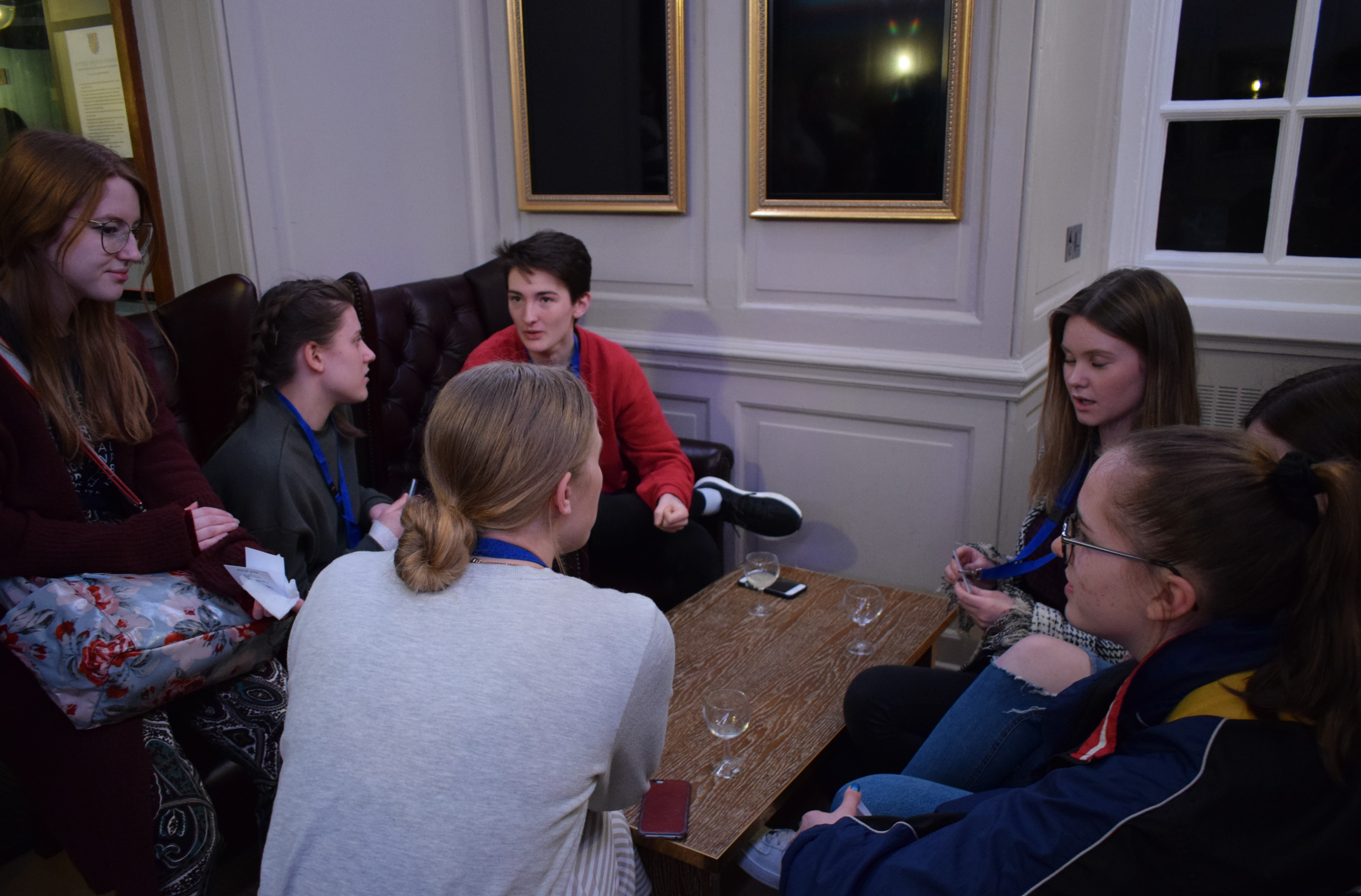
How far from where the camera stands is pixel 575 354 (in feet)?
8.88

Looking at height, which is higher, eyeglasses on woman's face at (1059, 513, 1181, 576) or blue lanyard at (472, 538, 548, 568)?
blue lanyard at (472, 538, 548, 568)

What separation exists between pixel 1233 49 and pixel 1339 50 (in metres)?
0.28

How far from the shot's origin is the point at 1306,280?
2.90 m

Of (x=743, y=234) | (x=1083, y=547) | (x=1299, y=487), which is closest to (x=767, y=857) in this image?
(x=1083, y=547)

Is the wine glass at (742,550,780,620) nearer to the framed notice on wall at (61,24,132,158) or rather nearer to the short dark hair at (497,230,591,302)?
the short dark hair at (497,230,591,302)

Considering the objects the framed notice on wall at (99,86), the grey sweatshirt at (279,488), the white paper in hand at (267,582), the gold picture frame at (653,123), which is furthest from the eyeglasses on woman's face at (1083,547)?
the framed notice on wall at (99,86)

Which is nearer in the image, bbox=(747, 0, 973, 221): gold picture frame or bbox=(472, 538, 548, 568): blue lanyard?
bbox=(472, 538, 548, 568): blue lanyard

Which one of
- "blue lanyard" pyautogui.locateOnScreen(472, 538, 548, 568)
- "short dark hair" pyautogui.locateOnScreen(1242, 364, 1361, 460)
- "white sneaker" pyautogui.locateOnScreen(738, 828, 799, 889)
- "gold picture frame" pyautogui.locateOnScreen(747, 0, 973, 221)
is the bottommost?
"white sneaker" pyautogui.locateOnScreen(738, 828, 799, 889)

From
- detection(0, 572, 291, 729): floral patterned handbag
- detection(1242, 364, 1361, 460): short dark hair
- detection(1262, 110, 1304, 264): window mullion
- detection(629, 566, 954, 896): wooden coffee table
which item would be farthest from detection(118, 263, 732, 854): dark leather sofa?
detection(1262, 110, 1304, 264): window mullion

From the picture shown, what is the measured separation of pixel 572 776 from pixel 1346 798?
30.4 inches

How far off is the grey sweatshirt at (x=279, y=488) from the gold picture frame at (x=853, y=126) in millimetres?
1558

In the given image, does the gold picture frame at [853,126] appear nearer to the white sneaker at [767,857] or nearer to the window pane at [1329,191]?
the window pane at [1329,191]

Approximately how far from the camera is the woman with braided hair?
1.96 meters

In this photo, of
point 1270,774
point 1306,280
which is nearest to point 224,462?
point 1270,774
